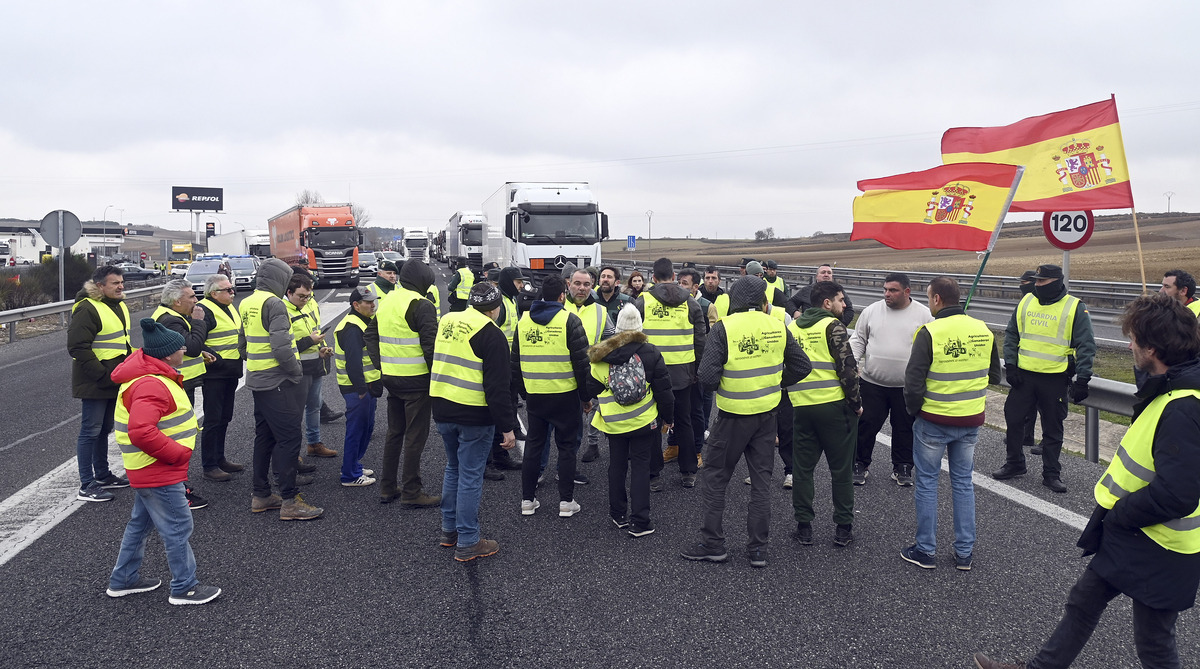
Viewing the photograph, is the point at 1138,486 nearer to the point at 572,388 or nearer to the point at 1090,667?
the point at 1090,667

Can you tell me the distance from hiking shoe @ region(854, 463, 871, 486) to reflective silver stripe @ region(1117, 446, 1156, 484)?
3.42m

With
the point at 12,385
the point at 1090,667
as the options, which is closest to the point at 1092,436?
the point at 1090,667

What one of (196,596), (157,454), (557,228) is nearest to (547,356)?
(157,454)

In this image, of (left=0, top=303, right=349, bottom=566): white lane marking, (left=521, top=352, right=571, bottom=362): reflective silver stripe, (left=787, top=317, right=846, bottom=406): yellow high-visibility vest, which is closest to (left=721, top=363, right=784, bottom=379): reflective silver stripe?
(left=787, top=317, right=846, bottom=406): yellow high-visibility vest

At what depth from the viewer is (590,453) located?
7.37 metres

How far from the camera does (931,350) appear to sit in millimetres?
4848

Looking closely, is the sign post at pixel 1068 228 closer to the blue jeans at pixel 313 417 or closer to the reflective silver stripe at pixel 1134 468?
the reflective silver stripe at pixel 1134 468

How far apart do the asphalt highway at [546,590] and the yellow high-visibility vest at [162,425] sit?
0.86 meters

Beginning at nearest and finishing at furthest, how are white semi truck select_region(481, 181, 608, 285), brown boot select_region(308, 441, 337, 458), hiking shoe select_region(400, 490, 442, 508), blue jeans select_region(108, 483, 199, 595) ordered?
blue jeans select_region(108, 483, 199, 595), hiking shoe select_region(400, 490, 442, 508), brown boot select_region(308, 441, 337, 458), white semi truck select_region(481, 181, 608, 285)

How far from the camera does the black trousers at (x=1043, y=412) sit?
6.14 meters

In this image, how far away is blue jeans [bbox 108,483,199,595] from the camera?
4164 mm

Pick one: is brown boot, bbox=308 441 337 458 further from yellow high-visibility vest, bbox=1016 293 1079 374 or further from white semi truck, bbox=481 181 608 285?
white semi truck, bbox=481 181 608 285

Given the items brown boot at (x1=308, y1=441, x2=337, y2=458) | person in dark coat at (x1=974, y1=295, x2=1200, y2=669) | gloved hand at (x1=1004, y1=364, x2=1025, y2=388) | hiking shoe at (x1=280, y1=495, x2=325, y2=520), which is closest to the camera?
person in dark coat at (x1=974, y1=295, x2=1200, y2=669)

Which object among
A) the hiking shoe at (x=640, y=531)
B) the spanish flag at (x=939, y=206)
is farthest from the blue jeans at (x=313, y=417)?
the spanish flag at (x=939, y=206)
